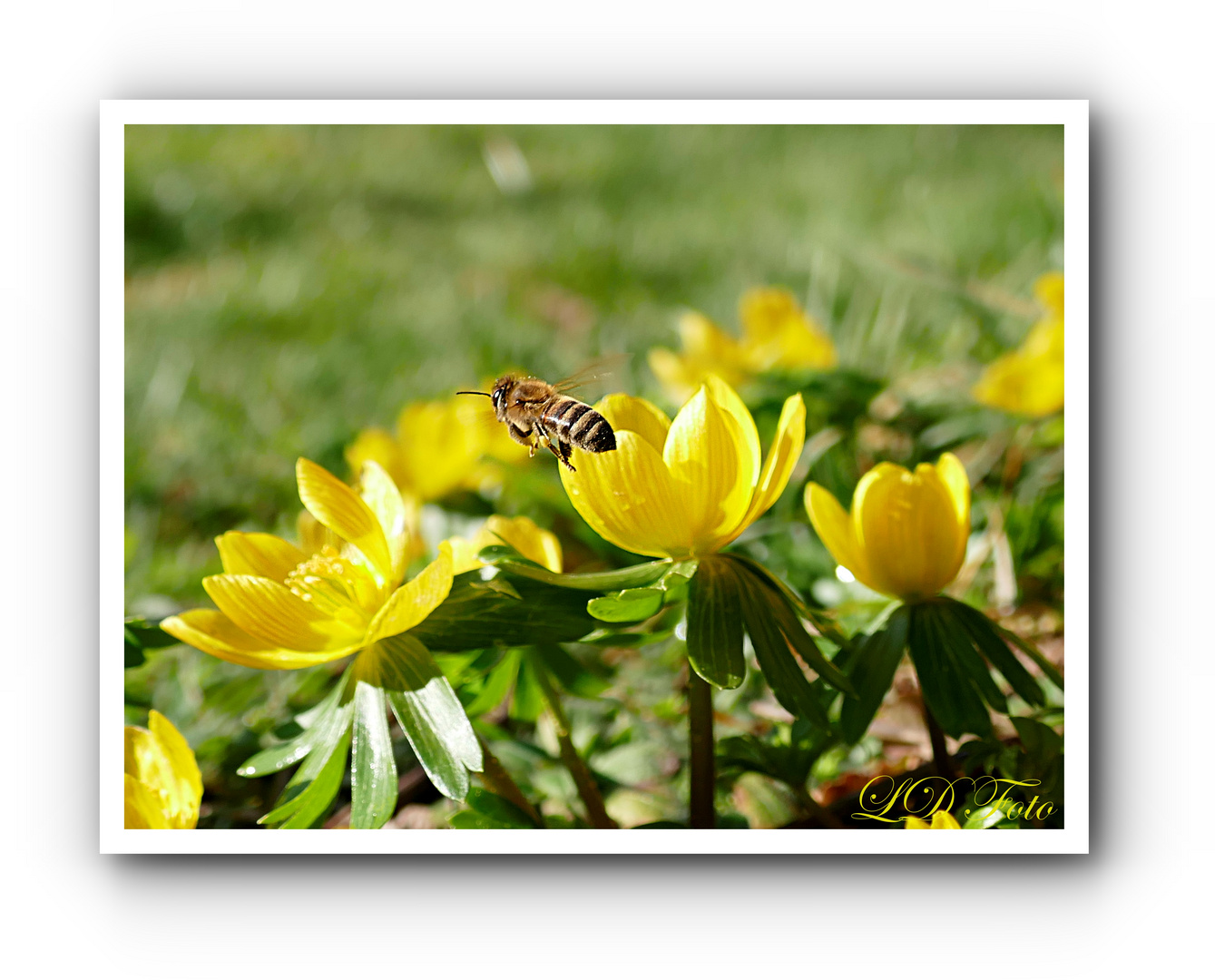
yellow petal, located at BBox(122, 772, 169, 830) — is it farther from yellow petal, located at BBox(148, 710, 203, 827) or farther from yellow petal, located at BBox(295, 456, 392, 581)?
yellow petal, located at BBox(295, 456, 392, 581)

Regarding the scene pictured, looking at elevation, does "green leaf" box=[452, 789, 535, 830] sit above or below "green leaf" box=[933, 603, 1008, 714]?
below

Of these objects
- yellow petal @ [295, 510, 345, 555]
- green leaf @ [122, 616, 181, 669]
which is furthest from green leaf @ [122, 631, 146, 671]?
yellow petal @ [295, 510, 345, 555]

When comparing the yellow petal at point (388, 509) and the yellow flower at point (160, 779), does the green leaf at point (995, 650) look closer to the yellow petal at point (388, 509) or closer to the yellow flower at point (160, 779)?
the yellow petal at point (388, 509)

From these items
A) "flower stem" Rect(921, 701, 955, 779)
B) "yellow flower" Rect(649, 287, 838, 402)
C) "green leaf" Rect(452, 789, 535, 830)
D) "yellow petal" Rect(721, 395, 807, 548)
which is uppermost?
"yellow flower" Rect(649, 287, 838, 402)

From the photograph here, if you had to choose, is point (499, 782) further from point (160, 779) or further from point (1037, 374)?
point (1037, 374)
